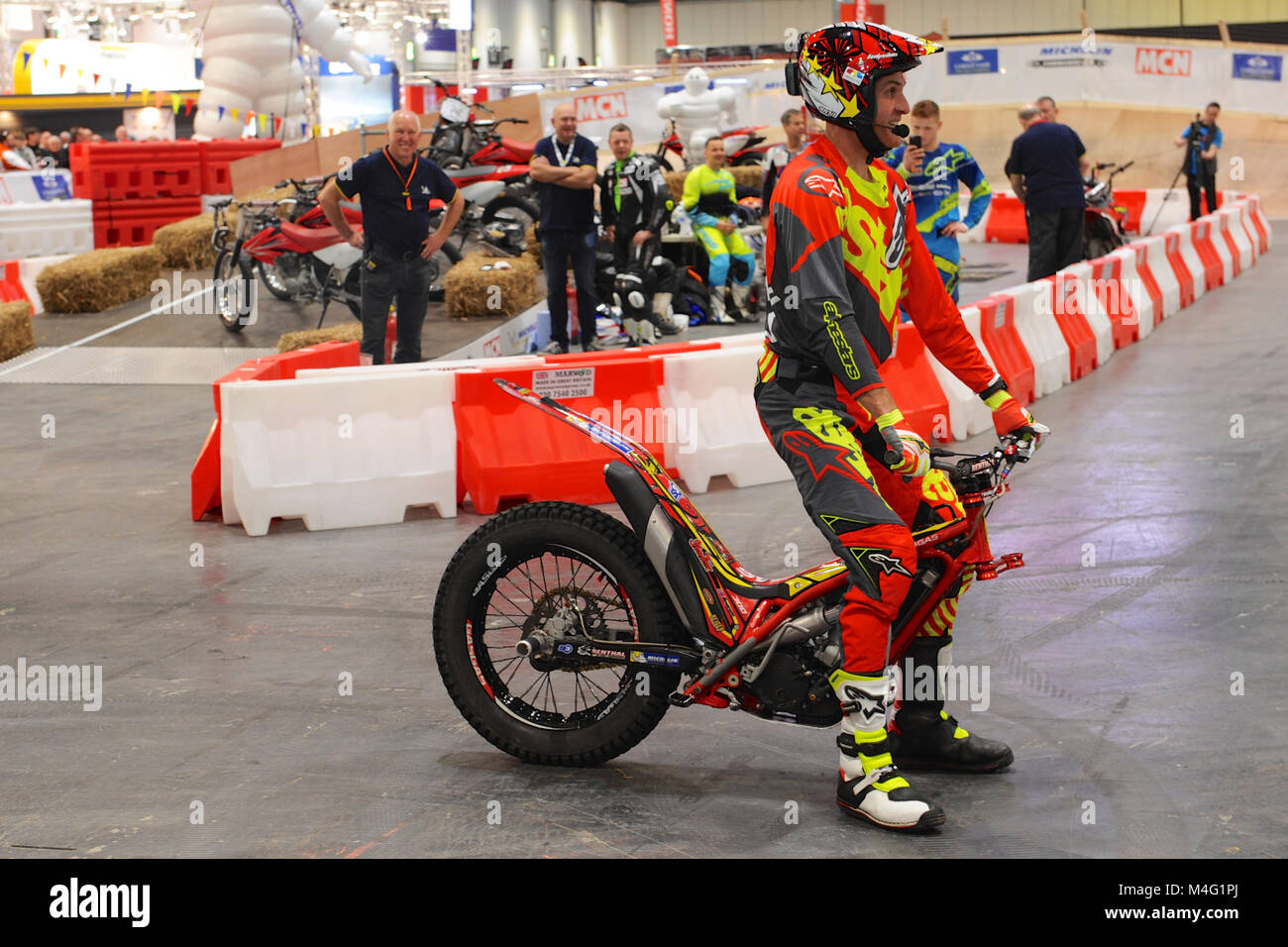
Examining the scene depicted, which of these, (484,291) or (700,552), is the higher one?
(484,291)

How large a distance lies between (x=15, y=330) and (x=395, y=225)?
584cm

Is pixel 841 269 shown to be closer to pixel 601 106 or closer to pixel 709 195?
pixel 709 195

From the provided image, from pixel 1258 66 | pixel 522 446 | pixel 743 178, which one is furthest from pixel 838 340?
pixel 1258 66

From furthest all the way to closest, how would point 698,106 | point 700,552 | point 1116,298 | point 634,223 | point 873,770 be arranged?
1. point 698,106
2. point 634,223
3. point 1116,298
4. point 700,552
5. point 873,770

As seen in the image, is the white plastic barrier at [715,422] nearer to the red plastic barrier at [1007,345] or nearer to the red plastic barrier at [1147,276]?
the red plastic barrier at [1007,345]

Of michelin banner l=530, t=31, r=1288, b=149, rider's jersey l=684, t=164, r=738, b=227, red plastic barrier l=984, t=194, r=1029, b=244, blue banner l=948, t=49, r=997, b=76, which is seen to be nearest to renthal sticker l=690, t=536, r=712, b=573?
rider's jersey l=684, t=164, r=738, b=227

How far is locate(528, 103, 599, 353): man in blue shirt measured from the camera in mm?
12266

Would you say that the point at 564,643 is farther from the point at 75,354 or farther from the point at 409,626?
the point at 75,354

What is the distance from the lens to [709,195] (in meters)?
14.7

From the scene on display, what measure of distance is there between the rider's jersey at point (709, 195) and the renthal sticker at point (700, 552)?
419 inches

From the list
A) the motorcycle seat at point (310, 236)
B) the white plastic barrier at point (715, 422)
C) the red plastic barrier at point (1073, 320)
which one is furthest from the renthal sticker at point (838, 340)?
the motorcycle seat at point (310, 236)

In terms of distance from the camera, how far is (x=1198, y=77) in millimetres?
30516

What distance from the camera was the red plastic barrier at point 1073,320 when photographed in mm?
12125
